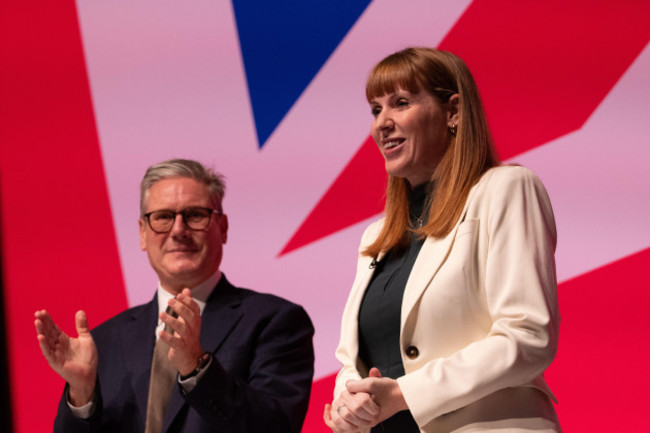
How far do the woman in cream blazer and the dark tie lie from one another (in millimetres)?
985

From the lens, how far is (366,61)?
12.0 ft

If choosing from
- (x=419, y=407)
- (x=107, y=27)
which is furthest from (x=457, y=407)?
(x=107, y=27)

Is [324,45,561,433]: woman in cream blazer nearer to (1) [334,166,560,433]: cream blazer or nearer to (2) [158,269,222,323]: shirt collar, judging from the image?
(1) [334,166,560,433]: cream blazer

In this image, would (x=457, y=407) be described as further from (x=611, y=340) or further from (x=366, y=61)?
(x=366, y=61)

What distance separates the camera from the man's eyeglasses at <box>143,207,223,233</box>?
3.19 metres

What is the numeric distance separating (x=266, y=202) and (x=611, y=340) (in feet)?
5.03

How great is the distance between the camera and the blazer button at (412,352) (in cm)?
202

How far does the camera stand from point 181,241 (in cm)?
315

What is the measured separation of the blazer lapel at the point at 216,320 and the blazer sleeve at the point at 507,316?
3.88ft

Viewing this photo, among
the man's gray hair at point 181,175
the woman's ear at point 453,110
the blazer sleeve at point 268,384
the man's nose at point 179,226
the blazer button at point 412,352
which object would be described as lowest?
the blazer sleeve at point 268,384

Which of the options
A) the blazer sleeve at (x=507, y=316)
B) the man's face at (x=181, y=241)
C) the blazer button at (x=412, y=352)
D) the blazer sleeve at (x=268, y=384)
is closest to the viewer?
the blazer sleeve at (x=507, y=316)

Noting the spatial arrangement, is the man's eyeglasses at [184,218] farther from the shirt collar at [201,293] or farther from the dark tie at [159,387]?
the dark tie at [159,387]

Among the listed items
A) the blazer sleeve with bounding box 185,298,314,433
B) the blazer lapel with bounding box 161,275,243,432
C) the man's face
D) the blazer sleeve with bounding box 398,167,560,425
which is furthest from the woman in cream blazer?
the man's face

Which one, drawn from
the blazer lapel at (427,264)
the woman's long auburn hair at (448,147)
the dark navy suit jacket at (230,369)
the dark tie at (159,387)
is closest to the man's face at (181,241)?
the dark navy suit jacket at (230,369)
